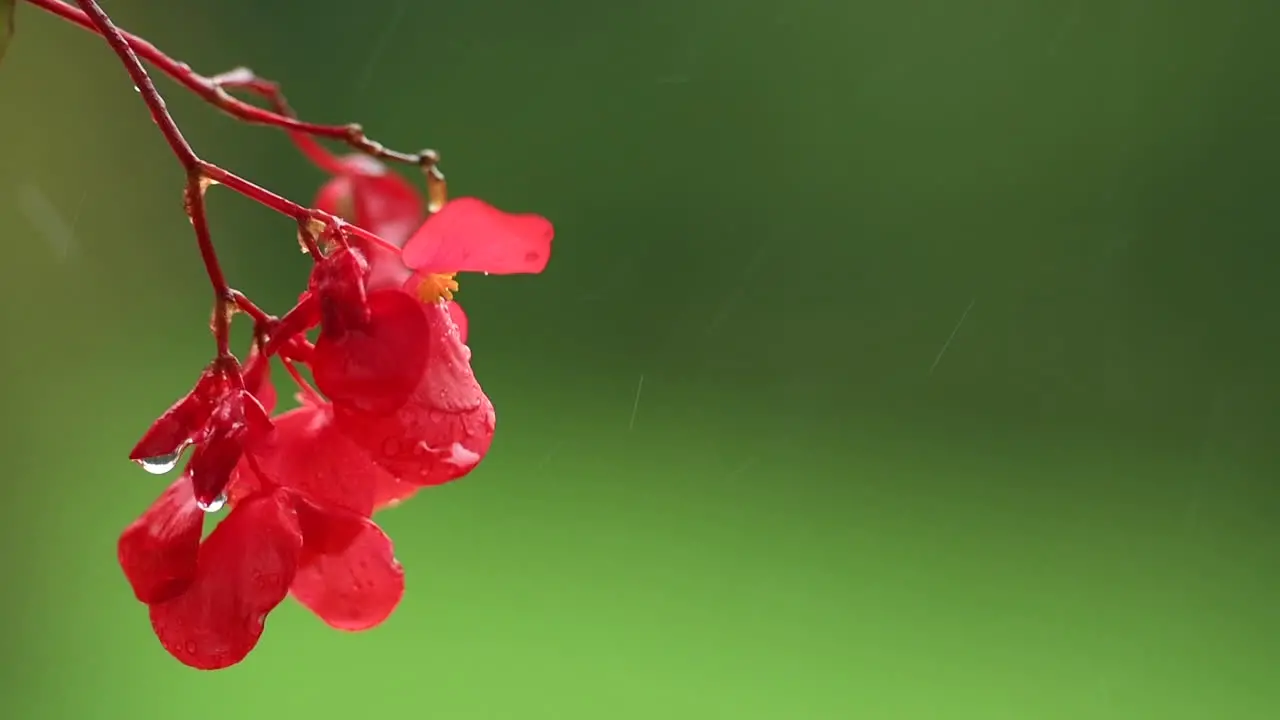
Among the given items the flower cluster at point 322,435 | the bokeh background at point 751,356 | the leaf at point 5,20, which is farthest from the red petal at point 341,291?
the bokeh background at point 751,356

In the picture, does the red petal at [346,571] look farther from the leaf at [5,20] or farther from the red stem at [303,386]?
the leaf at [5,20]

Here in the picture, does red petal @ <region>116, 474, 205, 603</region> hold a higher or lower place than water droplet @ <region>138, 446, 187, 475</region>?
lower

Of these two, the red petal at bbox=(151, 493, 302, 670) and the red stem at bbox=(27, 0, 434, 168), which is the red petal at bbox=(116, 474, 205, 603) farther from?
the red stem at bbox=(27, 0, 434, 168)

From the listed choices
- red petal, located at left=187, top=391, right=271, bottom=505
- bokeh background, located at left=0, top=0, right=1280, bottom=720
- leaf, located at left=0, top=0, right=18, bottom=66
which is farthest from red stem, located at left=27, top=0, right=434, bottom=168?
bokeh background, located at left=0, top=0, right=1280, bottom=720

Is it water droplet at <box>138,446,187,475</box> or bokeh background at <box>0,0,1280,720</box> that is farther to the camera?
bokeh background at <box>0,0,1280,720</box>

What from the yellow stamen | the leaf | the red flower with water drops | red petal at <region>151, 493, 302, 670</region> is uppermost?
the leaf

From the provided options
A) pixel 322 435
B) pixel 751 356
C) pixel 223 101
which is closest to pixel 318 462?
pixel 322 435

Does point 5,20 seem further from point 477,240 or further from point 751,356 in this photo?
point 751,356

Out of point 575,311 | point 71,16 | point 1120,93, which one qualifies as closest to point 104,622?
point 575,311
